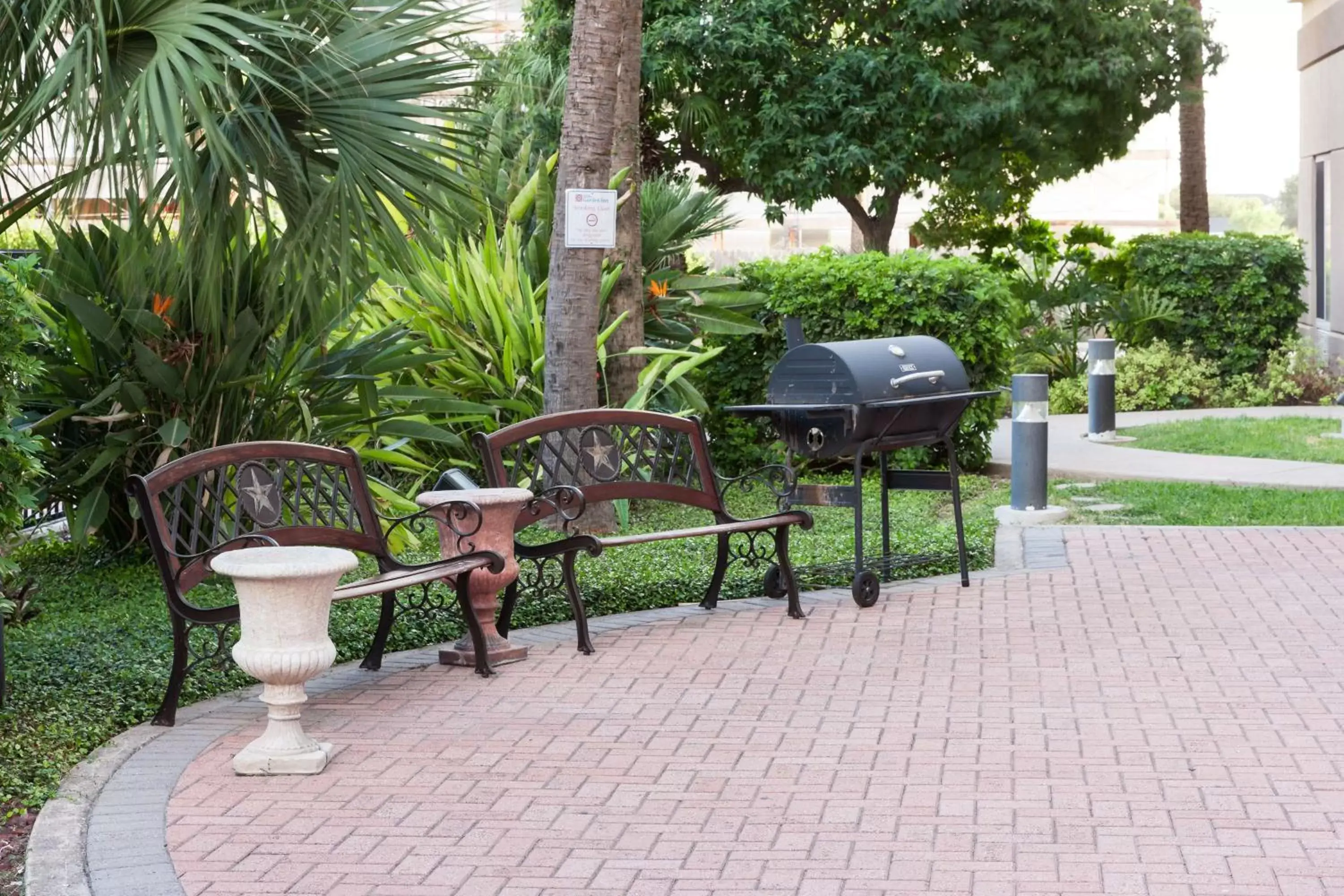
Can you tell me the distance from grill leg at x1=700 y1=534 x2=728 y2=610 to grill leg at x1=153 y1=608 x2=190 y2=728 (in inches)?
114

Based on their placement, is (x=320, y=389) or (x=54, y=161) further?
(x=320, y=389)

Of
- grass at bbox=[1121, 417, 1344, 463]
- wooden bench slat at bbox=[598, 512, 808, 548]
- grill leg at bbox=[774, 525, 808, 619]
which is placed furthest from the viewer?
grass at bbox=[1121, 417, 1344, 463]

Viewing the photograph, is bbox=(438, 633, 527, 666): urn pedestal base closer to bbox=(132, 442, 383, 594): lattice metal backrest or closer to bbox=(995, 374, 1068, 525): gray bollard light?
bbox=(132, 442, 383, 594): lattice metal backrest

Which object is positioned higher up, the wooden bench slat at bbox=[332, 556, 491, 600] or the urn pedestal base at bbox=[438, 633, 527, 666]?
the wooden bench slat at bbox=[332, 556, 491, 600]

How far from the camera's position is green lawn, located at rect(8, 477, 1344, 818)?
5.74 m

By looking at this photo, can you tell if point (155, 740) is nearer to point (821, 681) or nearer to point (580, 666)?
point (580, 666)

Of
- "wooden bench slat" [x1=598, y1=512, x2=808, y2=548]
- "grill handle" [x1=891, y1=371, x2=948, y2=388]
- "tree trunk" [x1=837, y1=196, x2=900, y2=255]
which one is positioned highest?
"tree trunk" [x1=837, y1=196, x2=900, y2=255]

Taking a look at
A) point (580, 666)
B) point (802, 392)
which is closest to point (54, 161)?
point (580, 666)

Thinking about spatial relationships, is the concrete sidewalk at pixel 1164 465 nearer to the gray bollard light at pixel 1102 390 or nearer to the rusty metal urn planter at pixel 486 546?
the gray bollard light at pixel 1102 390

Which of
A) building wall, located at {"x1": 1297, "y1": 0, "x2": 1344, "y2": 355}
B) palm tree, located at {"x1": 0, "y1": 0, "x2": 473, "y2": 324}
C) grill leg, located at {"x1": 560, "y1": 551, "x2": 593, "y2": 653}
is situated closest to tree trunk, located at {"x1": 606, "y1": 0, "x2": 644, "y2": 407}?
palm tree, located at {"x1": 0, "y1": 0, "x2": 473, "y2": 324}

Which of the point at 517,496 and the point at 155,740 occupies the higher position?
the point at 517,496

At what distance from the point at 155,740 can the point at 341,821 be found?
4.05 ft

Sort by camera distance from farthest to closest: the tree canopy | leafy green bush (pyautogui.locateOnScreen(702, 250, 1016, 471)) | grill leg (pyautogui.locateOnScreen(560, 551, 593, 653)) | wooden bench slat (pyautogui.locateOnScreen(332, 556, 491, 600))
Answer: the tree canopy, leafy green bush (pyautogui.locateOnScreen(702, 250, 1016, 471)), grill leg (pyautogui.locateOnScreen(560, 551, 593, 653)), wooden bench slat (pyautogui.locateOnScreen(332, 556, 491, 600))

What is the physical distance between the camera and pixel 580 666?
682 centimetres
